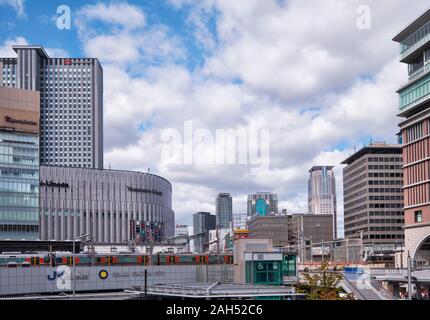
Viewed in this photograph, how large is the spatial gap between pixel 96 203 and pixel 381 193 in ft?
215

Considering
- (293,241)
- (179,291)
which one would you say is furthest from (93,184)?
(179,291)

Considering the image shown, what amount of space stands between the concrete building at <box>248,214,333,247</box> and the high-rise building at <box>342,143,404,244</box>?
996 centimetres

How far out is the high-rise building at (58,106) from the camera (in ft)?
584

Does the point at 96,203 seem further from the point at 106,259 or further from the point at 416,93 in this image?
the point at 416,93

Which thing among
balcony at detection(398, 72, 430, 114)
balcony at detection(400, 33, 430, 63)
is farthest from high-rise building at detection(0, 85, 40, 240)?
balcony at detection(400, 33, 430, 63)

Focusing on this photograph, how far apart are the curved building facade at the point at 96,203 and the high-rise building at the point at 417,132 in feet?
247

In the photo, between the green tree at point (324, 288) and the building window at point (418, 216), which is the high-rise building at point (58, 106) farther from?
the green tree at point (324, 288)

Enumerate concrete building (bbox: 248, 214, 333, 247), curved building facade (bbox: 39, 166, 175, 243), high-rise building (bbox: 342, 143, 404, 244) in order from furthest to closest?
concrete building (bbox: 248, 214, 333, 247) < high-rise building (bbox: 342, 143, 404, 244) < curved building facade (bbox: 39, 166, 175, 243)

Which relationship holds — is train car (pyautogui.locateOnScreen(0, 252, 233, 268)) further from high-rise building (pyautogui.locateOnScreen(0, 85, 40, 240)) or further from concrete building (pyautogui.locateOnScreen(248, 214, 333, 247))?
concrete building (pyautogui.locateOnScreen(248, 214, 333, 247))

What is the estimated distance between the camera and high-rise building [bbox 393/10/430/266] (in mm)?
74625

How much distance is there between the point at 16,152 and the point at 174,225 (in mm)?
75998

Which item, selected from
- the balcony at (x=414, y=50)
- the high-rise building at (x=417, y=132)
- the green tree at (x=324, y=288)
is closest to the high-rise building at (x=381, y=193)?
the high-rise building at (x=417, y=132)
